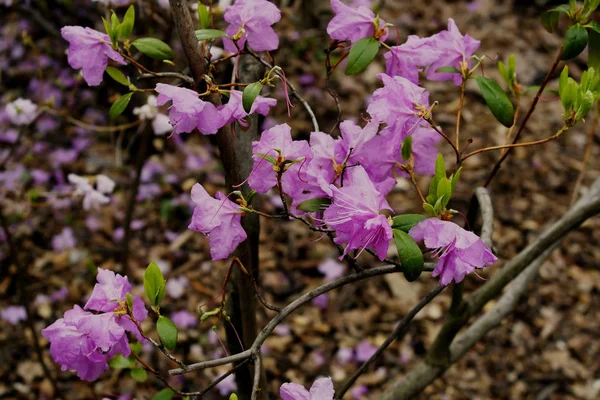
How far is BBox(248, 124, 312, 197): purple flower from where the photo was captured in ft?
3.21

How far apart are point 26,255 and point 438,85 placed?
2872 millimetres

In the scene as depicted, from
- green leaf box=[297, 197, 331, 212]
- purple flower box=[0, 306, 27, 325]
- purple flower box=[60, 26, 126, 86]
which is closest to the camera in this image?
green leaf box=[297, 197, 331, 212]

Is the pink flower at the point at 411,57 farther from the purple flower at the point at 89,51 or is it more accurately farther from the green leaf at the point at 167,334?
the green leaf at the point at 167,334

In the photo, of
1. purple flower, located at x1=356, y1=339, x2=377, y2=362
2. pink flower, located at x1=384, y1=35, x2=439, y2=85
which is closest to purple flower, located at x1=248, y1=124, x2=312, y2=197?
pink flower, located at x1=384, y1=35, x2=439, y2=85

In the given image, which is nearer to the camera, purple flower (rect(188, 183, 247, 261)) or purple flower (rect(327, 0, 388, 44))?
purple flower (rect(188, 183, 247, 261))

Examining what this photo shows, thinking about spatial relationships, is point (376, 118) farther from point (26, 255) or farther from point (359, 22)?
point (26, 255)

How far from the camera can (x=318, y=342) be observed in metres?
2.79

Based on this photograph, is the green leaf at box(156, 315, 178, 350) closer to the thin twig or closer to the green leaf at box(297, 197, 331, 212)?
the green leaf at box(297, 197, 331, 212)

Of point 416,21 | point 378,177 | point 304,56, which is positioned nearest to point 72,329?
point 378,177

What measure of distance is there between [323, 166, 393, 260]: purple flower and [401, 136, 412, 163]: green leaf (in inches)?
7.0

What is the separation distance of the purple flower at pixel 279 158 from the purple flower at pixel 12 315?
2070mm

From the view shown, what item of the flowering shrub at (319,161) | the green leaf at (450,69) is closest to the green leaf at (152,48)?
the flowering shrub at (319,161)

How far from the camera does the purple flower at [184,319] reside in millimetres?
2727

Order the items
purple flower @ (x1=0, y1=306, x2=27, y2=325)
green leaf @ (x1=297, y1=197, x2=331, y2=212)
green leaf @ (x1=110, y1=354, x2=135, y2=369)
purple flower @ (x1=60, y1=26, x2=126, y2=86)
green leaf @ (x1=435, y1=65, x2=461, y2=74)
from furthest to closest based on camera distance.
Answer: purple flower @ (x1=0, y1=306, x2=27, y2=325), green leaf @ (x1=110, y1=354, x2=135, y2=369), green leaf @ (x1=435, y1=65, x2=461, y2=74), purple flower @ (x1=60, y1=26, x2=126, y2=86), green leaf @ (x1=297, y1=197, x2=331, y2=212)
